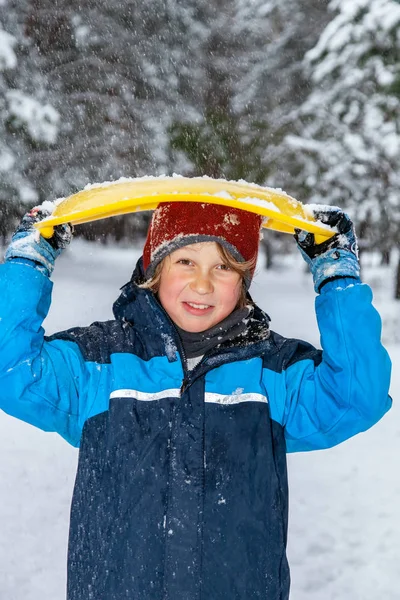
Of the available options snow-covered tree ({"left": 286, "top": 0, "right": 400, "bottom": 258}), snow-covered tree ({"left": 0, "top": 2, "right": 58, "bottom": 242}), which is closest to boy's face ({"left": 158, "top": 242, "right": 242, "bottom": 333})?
snow-covered tree ({"left": 0, "top": 2, "right": 58, "bottom": 242})

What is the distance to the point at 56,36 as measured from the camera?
16.1 metres

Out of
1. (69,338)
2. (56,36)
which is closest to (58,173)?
(56,36)

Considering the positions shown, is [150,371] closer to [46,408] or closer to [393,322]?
[46,408]

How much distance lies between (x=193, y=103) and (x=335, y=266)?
734 inches

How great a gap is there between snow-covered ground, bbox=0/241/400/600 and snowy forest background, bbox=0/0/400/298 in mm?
7815

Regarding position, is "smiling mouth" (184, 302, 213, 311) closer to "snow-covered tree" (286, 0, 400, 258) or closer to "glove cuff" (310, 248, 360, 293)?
"glove cuff" (310, 248, 360, 293)

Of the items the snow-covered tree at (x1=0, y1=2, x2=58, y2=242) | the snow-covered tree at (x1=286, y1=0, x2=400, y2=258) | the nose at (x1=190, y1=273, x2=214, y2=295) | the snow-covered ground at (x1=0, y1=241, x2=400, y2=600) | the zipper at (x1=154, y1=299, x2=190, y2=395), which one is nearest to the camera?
the zipper at (x1=154, y1=299, x2=190, y2=395)

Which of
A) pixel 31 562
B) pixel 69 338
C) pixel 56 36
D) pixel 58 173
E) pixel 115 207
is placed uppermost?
pixel 56 36

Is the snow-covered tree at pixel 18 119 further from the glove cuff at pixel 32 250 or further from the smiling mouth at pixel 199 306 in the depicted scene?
the smiling mouth at pixel 199 306

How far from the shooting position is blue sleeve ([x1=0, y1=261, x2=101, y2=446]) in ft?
6.03

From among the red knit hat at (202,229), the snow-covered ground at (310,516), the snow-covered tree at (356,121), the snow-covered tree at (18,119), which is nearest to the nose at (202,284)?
the red knit hat at (202,229)

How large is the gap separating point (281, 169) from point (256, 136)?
120 cm

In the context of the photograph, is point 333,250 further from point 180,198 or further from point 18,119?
point 18,119

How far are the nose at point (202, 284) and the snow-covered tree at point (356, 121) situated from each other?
10736 mm
